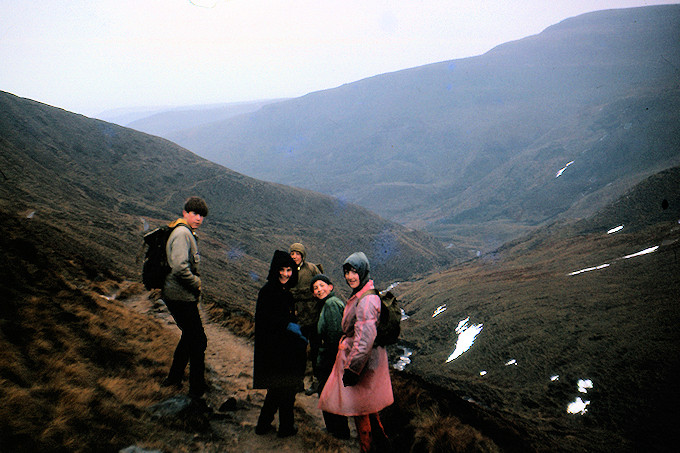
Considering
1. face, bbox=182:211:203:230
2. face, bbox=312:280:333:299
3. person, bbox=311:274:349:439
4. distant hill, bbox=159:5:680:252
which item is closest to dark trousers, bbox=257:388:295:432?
person, bbox=311:274:349:439

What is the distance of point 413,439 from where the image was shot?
4.75m

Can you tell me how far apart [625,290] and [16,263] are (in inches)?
688

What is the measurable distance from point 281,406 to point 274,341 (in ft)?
2.81

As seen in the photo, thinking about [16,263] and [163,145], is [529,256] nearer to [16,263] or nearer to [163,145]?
[16,263]

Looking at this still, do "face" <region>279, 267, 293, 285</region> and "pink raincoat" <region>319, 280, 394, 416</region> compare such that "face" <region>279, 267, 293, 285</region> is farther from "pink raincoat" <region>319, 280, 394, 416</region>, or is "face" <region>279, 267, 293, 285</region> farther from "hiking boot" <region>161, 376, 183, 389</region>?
"hiking boot" <region>161, 376, 183, 389</region>

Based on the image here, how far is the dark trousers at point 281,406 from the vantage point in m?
3.88

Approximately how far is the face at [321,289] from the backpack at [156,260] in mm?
1728

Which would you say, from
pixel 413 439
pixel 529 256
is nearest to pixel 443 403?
pixel 413 439

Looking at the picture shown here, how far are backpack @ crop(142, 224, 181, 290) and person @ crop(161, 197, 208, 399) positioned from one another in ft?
0.20

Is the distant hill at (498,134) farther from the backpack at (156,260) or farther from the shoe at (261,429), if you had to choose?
the backpack at (156,260)

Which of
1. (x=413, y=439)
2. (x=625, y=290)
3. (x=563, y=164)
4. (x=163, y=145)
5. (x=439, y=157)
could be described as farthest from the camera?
(x=439, y=157)

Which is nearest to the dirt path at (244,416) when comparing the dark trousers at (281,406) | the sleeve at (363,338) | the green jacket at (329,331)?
the dark trousers at (281,406)

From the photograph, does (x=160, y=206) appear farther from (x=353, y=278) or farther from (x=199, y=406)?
(x=353, y=278)

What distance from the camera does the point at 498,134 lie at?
131750mm
